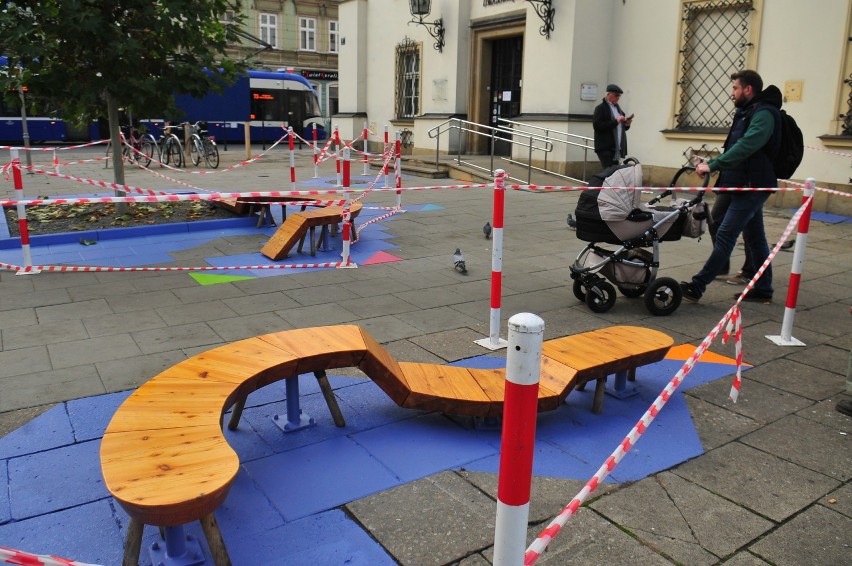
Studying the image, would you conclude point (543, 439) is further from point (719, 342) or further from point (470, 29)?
point (470, 29)

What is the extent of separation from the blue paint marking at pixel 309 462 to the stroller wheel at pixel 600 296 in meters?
1.63

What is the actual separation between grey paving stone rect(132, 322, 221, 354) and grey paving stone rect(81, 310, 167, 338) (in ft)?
0.50

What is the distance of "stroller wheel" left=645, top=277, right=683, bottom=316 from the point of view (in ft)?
20.6

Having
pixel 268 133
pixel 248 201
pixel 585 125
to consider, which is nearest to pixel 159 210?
pixel 248 201

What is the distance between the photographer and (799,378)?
194 inches

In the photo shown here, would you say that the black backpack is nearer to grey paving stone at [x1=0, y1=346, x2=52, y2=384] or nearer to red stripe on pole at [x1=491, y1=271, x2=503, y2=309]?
red stripe on pole at [x1=491, y1=271, x2=503, y2=309]

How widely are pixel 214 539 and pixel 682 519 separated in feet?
6.49

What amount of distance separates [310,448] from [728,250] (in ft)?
14.9

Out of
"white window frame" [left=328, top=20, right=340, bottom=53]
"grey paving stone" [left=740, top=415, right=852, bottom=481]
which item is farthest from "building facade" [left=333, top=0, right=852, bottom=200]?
"white window frame" [left=328, top=20, right=340, bottom=53]

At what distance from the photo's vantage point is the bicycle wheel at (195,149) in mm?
19969

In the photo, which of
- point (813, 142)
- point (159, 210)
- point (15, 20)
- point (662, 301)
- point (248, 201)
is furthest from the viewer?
point (813, 142)

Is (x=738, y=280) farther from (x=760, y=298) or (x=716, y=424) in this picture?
(x=716, y=424)

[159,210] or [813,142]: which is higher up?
[813,142]

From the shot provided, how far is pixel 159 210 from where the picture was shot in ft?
36.8
